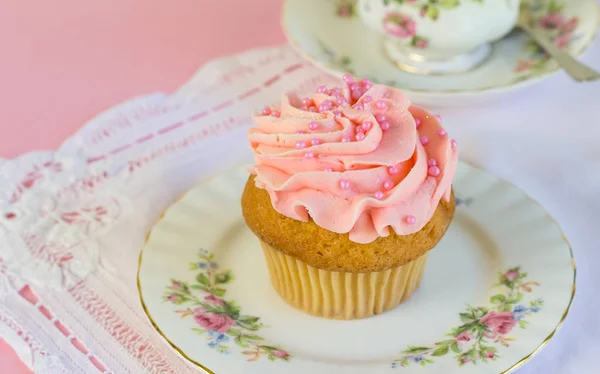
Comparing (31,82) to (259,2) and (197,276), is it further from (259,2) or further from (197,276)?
(197,276)

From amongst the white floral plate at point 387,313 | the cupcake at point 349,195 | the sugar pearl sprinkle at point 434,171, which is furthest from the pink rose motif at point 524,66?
the sugar pearl sprinkle at point 434,171

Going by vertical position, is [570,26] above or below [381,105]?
below

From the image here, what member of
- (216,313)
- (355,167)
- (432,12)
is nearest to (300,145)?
(355,167)

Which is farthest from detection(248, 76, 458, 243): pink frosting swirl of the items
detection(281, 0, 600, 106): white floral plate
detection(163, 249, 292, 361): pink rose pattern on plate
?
detection(281, 0, 600, 106): white floral plate

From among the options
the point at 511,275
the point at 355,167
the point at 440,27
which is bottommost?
the point at 511,275

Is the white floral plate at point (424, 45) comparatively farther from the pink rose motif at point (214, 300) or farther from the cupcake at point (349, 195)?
the pink rose motif at point (214, 300)

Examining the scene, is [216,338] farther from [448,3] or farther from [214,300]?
[448,3]

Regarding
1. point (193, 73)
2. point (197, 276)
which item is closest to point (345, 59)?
point (193, 73)
